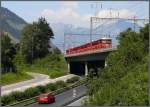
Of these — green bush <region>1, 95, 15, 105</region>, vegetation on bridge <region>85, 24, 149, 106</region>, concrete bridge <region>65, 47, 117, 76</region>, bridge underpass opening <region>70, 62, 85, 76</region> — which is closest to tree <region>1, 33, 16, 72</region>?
concrete bridge <region>65, 47, 117, 76</region>

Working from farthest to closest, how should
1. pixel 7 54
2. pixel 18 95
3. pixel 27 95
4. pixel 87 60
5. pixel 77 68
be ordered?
pixel 77 68 → pixel 7 54 → pixel 87 60 → pixel 27 95 → pixel 18 95

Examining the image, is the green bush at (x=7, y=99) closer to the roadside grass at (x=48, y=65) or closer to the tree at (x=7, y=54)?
the tree at (x=7, y=54)

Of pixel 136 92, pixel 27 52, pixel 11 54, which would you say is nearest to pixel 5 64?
pixel 11 54

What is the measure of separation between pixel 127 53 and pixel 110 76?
10502 mm

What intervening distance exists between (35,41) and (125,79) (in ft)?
334

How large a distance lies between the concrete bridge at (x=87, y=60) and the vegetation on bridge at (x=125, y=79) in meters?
10.9

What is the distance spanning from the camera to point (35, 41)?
126562 millimetres

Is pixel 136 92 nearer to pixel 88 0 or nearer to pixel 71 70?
pixel 88 0

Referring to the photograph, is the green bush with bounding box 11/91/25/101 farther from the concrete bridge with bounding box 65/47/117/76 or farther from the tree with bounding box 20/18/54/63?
the tree with bounding box 20/18/54/63

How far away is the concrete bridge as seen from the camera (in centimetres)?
7207

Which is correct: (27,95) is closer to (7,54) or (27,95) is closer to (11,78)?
(11,78)

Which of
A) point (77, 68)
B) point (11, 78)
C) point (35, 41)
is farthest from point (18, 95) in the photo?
point (35, 41)

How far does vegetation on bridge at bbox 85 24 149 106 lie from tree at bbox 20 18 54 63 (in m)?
66.1

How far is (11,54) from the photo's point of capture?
301 feet
